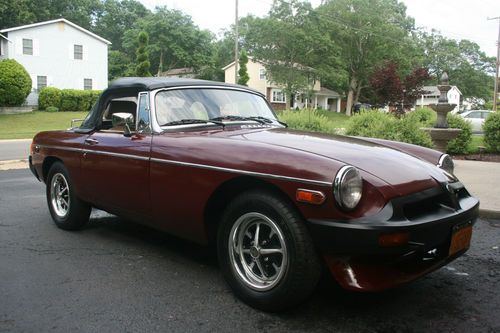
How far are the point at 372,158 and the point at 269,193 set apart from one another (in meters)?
0.74

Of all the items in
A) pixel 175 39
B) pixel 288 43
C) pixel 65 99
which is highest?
pixel 175 39

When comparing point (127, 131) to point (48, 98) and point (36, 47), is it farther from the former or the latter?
point (36, 47)

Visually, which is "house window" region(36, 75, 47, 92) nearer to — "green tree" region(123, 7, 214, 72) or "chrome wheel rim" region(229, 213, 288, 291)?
"green tree" region(123, 7, 214, 72)

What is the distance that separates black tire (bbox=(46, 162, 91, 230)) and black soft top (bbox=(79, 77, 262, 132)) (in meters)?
0.59

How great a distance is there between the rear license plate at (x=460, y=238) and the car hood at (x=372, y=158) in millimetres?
324

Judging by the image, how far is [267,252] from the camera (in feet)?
10.0

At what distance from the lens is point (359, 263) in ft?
9.03

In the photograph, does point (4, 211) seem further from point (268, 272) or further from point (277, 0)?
point (277, 0)

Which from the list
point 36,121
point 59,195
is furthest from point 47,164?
point 36,121

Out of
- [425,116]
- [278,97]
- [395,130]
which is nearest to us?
[395,130]

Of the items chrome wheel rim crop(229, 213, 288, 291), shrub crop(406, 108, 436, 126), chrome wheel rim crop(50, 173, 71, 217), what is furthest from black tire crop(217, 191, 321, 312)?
shrub crop(406, 108, 436, 126)

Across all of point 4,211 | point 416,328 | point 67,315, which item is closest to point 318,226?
point 416,328

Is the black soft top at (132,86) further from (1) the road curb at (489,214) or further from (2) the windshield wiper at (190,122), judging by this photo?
(1) the road curb at (489,214)

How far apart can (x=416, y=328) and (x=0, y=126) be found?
27171 mm
